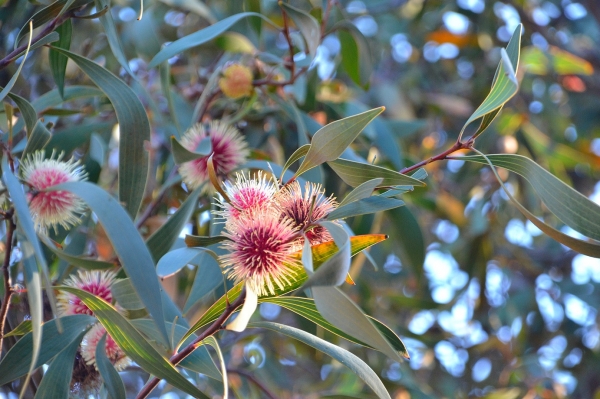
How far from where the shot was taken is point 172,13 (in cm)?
246

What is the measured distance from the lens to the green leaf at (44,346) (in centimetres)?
74

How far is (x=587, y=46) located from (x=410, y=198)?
1.93m

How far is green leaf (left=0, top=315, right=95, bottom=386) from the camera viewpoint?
74 cm

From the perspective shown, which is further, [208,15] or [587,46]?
→ [587,46]

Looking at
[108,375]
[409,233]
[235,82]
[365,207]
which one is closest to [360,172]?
[365,207]

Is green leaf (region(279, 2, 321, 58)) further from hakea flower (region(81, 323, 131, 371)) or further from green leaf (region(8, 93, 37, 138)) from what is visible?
hakea flower (region(81, 323, 131, 371))

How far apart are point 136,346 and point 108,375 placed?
77 millimetres

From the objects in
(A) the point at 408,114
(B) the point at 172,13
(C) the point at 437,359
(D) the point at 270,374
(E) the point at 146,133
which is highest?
(E) the point at 146,133

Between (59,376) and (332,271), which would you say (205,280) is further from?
(332,271)

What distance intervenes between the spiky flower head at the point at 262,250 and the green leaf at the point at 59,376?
0.24 metres

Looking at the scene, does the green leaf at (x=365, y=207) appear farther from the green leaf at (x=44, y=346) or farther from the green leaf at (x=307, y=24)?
the green leaf at (x=307, y=24)

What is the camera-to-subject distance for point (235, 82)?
4.14 ft

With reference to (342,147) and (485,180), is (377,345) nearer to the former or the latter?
(342,147)

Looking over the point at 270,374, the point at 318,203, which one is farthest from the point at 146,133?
the point at 270,374
